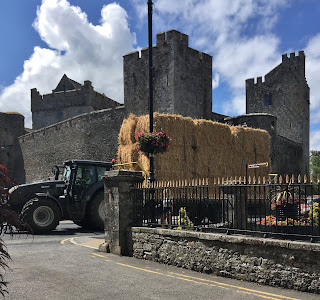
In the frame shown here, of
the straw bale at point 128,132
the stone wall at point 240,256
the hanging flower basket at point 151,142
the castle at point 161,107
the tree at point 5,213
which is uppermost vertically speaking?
the castle at point 161,107

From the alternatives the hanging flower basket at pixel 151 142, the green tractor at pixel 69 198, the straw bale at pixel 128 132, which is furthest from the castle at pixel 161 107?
the hanging flower basket at pixel 151 142

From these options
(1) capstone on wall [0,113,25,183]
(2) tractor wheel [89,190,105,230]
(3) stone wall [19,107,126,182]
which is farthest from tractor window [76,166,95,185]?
(1) capstone on wall [0,113,25,183]

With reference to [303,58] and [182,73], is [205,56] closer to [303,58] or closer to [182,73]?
[182,73]

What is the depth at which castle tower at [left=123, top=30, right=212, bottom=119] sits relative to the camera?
971 inches

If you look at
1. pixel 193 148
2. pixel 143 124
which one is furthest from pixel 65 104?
pixel 193 148

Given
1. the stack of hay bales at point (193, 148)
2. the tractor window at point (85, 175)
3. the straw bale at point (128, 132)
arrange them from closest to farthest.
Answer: the tractor window at point (85, 175), the stack of hay bales at point (193, 148), the straw bale at point (128, 132)

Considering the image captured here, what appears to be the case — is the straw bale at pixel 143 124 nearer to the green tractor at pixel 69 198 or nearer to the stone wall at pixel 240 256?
the green tractor at pixel 69 198

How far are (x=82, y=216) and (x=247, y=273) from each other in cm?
784

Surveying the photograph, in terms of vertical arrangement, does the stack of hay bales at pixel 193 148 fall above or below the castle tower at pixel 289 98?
below

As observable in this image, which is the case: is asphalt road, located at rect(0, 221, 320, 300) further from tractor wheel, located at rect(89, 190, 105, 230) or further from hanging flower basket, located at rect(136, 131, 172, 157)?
hanging flower basket, located at rect(136, 131, 172, 157)

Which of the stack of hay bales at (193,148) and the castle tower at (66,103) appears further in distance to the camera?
the castle tower at (66,103)

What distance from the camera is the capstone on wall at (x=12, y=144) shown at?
3991 cm

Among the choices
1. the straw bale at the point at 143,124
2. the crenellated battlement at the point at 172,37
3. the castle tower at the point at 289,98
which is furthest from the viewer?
the castle tower at the point at 289,98

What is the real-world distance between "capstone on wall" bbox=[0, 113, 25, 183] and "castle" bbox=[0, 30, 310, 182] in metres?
0.13
